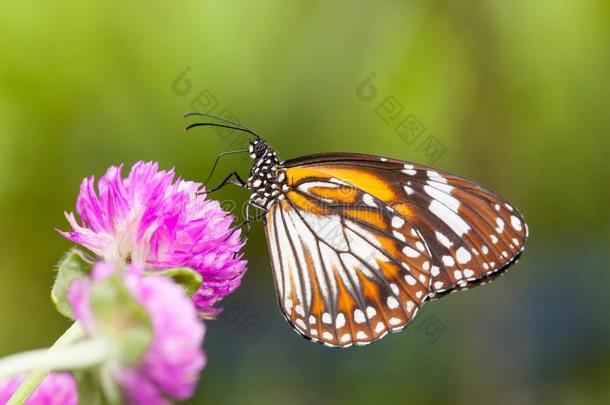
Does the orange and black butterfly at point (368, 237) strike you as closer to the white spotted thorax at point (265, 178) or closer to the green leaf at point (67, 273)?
the white spotted thorax at point (265, 178)

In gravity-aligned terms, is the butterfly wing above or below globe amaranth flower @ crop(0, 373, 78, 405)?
below

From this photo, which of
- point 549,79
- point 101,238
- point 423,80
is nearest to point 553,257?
point 549,79

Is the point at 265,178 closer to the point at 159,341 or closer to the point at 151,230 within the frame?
the point at 151,230

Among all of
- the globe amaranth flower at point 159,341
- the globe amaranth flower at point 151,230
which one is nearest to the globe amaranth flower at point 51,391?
Result: the globe amaranth flower at point 159,341

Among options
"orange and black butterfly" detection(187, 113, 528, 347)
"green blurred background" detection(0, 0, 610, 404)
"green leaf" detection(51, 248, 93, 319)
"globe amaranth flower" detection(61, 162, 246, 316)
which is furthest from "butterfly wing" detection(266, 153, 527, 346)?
"green blurred background" detection(0, 0, 610, 404)

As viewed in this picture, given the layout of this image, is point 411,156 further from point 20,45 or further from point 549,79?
point 20,45

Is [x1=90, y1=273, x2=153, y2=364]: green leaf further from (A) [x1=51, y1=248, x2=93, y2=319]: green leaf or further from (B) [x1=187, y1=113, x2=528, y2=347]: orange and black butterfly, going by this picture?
(B) [x1=187, y1=113, x2=528, y2=347]: orange and black butterfly
